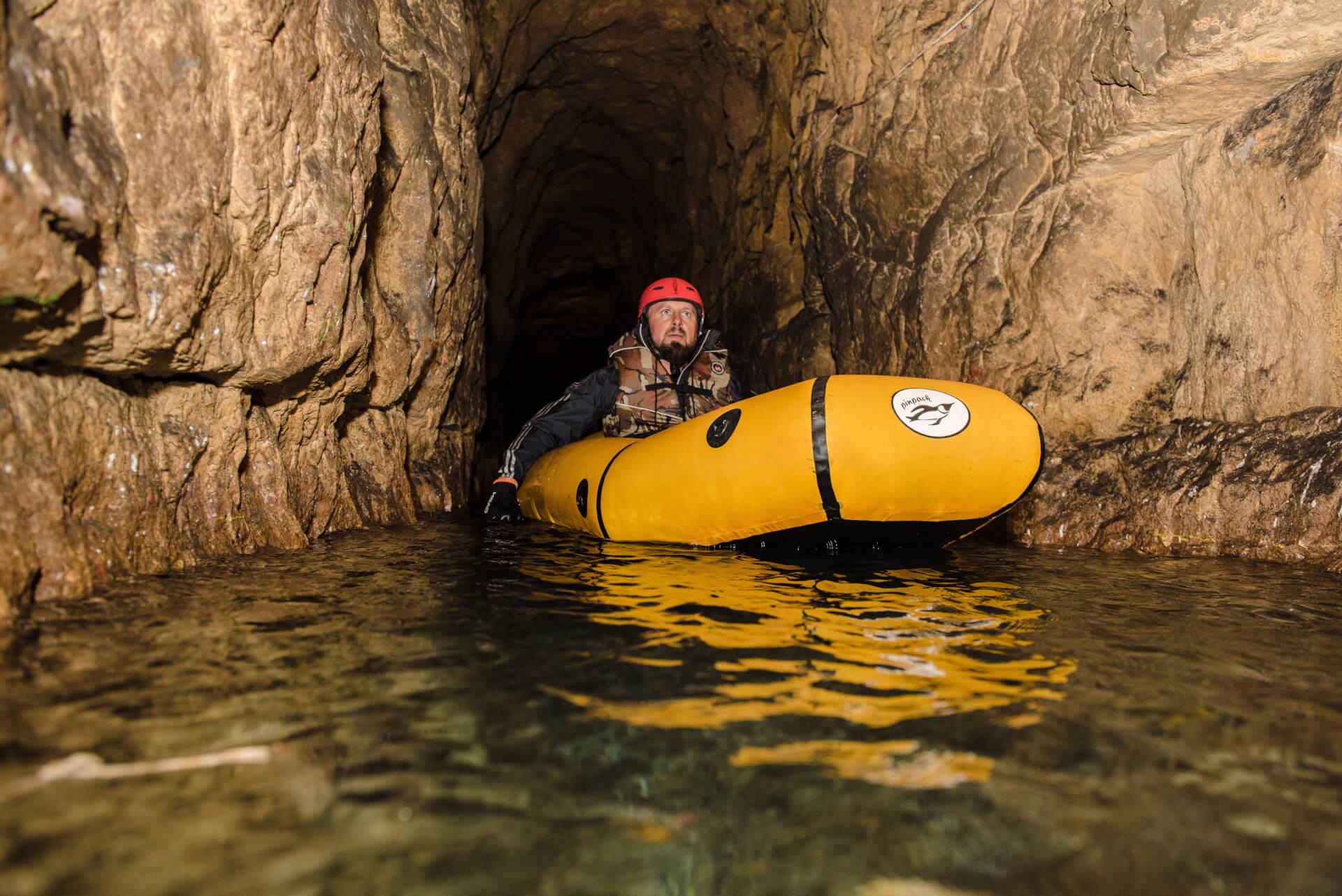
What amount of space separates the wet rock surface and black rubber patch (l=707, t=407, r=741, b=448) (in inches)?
65.9

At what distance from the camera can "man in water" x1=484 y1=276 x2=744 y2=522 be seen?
5254 millimetres

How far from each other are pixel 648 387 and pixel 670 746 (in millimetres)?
4067

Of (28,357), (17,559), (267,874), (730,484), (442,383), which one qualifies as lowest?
(267,874)

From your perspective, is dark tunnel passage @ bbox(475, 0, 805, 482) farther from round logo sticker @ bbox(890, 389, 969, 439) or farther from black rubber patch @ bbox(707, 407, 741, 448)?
round logo sticker @ bbox(890, 389, 969, 439)

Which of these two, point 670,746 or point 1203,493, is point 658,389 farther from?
point 670,746

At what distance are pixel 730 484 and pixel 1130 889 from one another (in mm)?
2559

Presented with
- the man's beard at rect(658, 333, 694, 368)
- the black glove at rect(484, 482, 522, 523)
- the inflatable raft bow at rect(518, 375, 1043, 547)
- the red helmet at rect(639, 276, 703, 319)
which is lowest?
the black glove at rect(484, 482, 522, 523)

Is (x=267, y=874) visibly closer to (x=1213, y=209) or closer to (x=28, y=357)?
(x=28, y=357)

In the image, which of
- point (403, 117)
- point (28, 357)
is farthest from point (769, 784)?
point (403, 117)

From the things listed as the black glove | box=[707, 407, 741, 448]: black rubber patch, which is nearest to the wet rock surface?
the black glove

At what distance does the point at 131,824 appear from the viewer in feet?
3.32

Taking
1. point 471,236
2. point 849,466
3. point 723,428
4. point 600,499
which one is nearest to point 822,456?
point 849,466

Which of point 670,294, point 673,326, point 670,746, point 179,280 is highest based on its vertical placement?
point 670,294

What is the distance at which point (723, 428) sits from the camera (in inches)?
143
